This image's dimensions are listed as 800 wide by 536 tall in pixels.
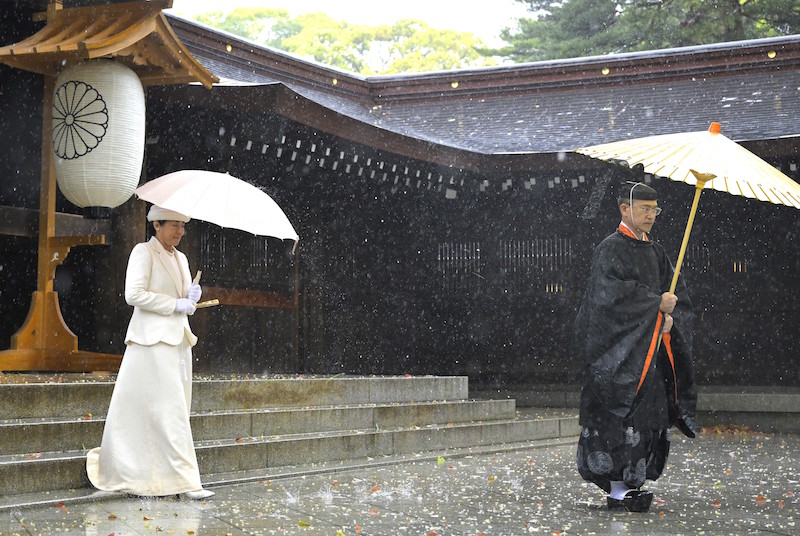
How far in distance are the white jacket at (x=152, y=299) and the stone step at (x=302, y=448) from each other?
94 centimetres

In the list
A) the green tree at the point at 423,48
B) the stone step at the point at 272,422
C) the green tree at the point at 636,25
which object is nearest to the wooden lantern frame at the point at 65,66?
the stone step at the point at 272,422

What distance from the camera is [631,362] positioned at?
5754 millimetres

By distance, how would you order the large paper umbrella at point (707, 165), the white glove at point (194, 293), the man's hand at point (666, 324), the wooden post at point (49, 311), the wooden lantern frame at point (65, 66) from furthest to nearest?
the wooden post at point (49, 311)
the wooden lantern frame at point (65, 66)
the white glove at point (194, 293)
the man's hand at point (666, 324)
the large paper umbrella at point (707, 165)

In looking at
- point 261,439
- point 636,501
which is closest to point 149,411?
point 261,439

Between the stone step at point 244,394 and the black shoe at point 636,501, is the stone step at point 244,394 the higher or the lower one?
the higher one

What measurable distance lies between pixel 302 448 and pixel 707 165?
3.79 meters

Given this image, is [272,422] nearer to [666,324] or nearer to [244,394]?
[244,394]

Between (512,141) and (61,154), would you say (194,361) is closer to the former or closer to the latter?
(61,154)

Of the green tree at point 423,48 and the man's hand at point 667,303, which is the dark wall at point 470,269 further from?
the green tree at point 423,48

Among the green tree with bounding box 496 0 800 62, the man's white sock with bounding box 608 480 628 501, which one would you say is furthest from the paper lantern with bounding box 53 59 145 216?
the green tree with bounding box 496 0 800 62

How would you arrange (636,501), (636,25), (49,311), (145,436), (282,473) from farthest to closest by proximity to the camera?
1. (636,25)
2. (49,311)
3. (282,473)
4. (145,436)
5. (636,501)

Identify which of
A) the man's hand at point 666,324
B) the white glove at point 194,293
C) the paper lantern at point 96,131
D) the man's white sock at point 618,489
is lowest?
the man's white sock at point 618,489

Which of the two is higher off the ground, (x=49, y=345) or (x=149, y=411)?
(x=49, y=345)

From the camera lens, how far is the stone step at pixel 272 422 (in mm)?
6258
